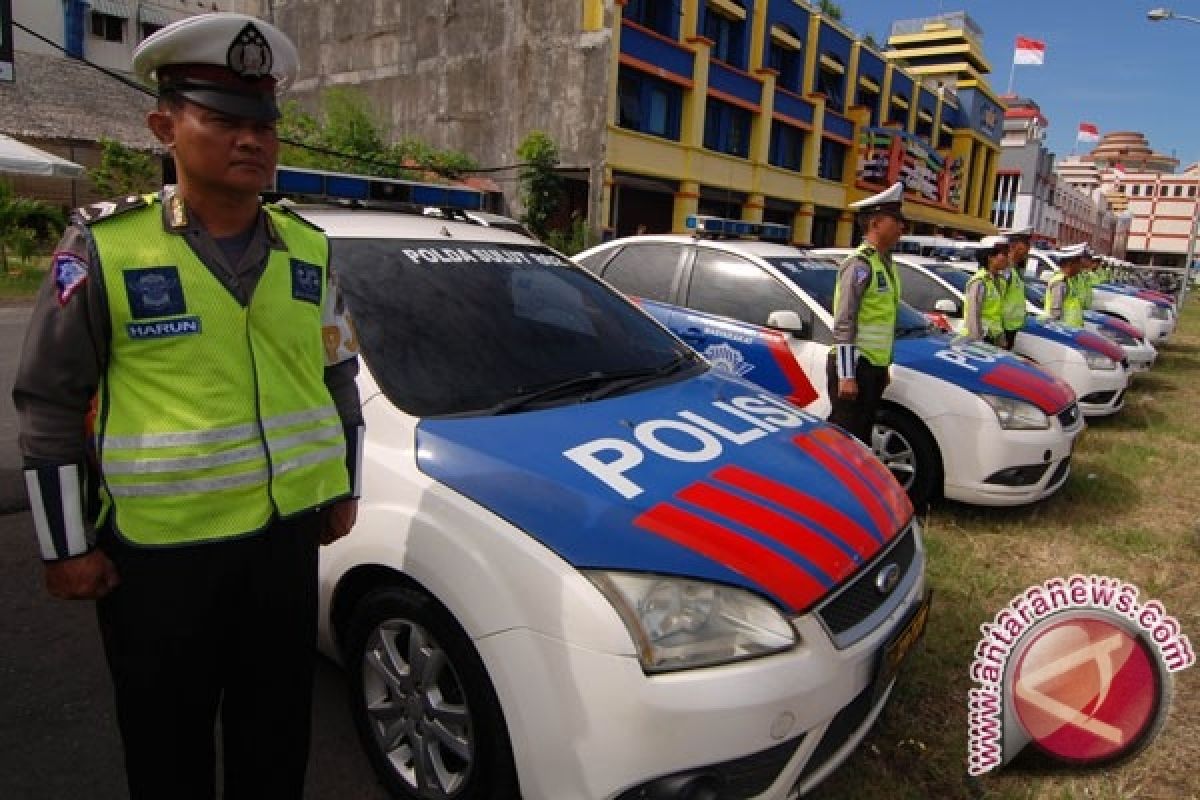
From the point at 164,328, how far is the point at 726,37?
81.7 ft

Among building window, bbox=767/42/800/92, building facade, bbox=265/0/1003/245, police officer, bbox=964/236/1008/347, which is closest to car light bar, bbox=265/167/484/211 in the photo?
police officer, bbox=964/236/1008/347

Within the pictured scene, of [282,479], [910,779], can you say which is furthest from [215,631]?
[910,779]

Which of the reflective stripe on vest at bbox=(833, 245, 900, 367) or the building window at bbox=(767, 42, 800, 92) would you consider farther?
the building window at bbox=(767, 42, 800, 92)

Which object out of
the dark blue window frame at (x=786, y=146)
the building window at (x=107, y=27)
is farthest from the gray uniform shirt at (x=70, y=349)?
the building window at (x=107, y=27)

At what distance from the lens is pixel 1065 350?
25.0 feet

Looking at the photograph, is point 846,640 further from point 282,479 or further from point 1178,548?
point 1178,548

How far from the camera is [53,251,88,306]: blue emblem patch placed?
1.44 metres

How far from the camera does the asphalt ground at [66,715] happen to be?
224 centimetres

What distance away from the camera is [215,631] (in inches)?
65.6

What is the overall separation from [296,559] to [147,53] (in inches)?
41.7

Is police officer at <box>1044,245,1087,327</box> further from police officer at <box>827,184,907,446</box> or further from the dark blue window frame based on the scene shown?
the dark blue window frame

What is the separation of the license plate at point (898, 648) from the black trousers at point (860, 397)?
2.06 m

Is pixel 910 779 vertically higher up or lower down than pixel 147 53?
lower down

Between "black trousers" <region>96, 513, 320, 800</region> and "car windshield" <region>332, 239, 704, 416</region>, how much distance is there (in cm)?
70
